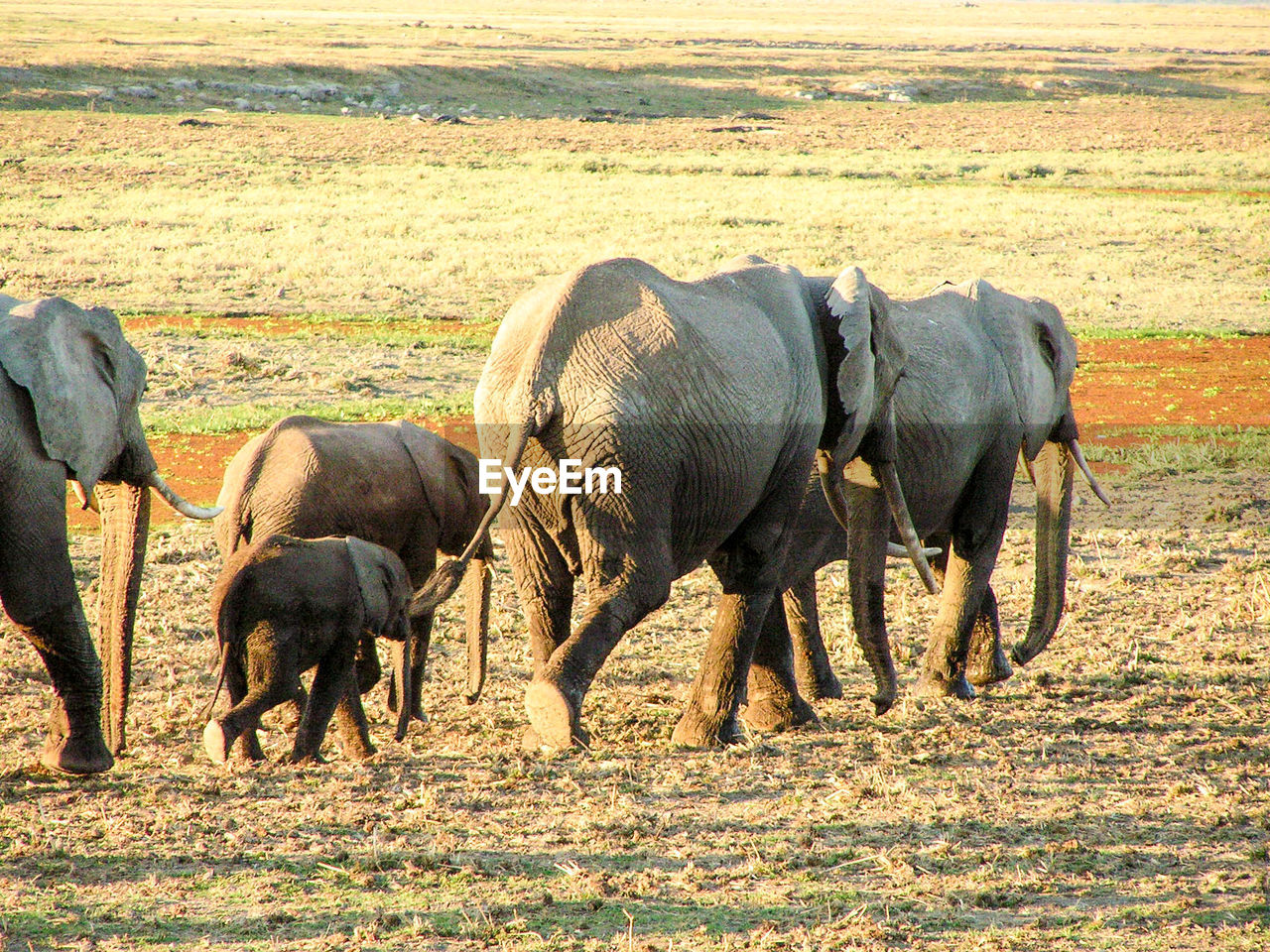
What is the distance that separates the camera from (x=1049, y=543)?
8.38 meters

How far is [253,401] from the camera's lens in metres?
15.0

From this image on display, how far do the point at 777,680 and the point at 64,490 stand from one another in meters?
3.48

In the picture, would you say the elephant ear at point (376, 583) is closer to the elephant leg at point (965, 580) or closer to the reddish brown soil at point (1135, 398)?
the elephant leg at point (965, 580)

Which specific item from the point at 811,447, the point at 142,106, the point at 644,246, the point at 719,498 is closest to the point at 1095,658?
the point at 811,447

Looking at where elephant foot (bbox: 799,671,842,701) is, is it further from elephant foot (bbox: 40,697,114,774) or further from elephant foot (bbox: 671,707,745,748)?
elephant foot (bbox: 40,697,114,774)

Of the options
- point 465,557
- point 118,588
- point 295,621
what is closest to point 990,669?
point 465,557

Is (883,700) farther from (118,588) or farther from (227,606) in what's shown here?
(118,588)

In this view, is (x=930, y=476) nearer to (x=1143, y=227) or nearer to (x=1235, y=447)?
(x=1235, y=447)

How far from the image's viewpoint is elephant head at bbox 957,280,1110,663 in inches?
320

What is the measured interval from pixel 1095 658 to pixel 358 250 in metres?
18.5

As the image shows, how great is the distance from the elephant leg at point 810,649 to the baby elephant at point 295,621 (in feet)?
7.75

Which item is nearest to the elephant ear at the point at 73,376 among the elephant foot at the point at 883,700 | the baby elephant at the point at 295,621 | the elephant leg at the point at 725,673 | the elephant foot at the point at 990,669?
the baby elephant at the point at 295,621

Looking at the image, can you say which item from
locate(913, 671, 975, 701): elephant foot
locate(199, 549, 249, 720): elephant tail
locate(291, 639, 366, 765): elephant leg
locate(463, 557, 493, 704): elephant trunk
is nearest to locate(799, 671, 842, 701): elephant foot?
locate(913, 671, 975, 701): elephant foot

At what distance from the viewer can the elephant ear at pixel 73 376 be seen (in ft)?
20.5
